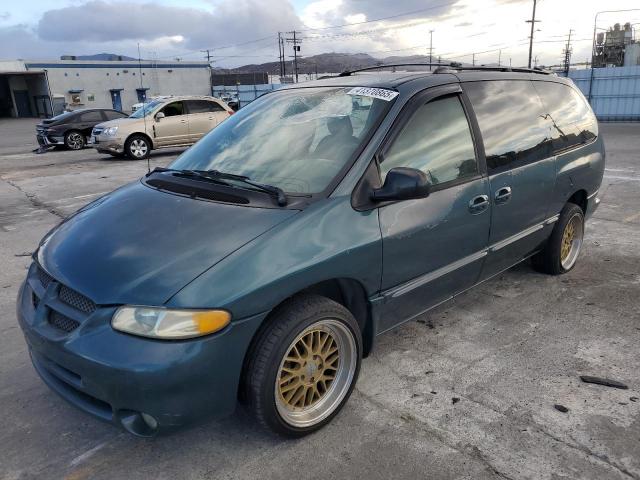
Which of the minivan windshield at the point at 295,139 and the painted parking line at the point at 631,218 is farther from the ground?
the minivan windshield at the point at 295,139

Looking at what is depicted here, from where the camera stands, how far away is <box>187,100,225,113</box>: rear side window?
15.6m

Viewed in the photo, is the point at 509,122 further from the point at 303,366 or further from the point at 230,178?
the point at 303,366

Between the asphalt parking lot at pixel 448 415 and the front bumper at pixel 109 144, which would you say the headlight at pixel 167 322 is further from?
the front bumper at pixel 109 144

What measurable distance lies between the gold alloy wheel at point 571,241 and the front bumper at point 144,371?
11.4ft

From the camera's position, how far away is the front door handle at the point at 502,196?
3.55 m

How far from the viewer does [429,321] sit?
13.1ft

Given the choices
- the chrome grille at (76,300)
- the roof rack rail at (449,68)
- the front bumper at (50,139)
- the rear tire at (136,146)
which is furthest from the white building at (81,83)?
the chrome grille at (76,300)

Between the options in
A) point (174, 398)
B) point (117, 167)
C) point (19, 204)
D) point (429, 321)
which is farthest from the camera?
point (117, 167)

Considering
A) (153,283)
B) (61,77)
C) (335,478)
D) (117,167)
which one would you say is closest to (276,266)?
(153,283)

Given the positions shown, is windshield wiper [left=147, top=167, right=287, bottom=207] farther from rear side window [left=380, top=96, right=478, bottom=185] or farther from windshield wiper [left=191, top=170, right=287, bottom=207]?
rear side window [left=380, top=96, right=478, bottom=185]

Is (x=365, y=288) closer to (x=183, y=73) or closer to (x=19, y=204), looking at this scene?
(x=19, y=204)

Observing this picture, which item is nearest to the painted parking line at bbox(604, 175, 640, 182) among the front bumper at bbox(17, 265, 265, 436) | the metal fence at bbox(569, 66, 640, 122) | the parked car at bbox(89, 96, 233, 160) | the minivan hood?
the minivan hood

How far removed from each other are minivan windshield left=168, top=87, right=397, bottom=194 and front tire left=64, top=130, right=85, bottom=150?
54.0 feet

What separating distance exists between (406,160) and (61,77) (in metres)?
57.9
